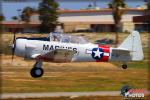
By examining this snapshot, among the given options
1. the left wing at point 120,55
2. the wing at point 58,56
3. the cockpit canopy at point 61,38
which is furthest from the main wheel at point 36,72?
the left wing at point 120,55

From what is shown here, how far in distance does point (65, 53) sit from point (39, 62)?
1.62m

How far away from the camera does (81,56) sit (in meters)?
24.9

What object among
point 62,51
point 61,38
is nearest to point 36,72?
point 62,51

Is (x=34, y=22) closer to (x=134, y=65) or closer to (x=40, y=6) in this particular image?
(x=40, y=6)

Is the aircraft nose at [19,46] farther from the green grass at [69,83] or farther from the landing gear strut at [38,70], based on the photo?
the green grass at [69,83]

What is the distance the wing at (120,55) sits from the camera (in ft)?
82.7

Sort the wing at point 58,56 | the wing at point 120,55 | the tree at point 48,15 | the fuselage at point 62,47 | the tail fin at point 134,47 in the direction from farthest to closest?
the tree at point 48,15 → the tail fin at point 134,47 → the wing at point 120,55 → the wing at point 58,56 → the fuselage at point 62,47

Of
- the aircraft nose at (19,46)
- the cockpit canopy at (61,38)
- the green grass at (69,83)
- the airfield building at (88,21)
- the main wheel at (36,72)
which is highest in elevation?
the airfield building at (88,21)

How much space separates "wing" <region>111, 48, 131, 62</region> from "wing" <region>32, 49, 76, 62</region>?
226 centimetres

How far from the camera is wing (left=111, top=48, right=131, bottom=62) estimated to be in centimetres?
2522

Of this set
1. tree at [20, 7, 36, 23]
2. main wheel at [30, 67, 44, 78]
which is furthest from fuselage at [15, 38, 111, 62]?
tree at [20, 7, 36, 23]

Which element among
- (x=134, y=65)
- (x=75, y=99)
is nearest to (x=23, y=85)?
(x=75, y=99)

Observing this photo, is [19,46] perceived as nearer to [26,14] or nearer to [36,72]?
[36,72]

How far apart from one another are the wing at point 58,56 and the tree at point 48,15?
5911 centimetres
